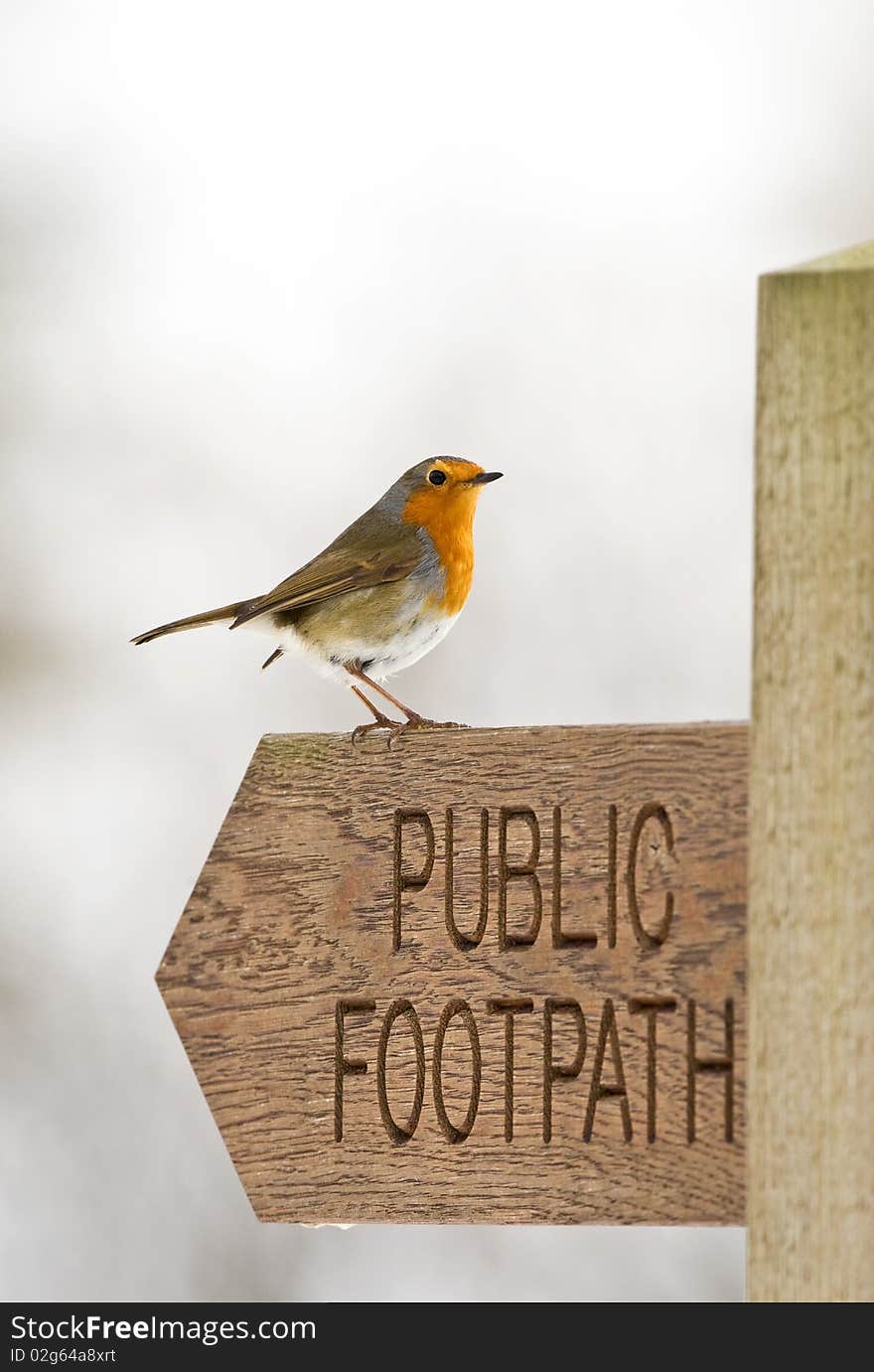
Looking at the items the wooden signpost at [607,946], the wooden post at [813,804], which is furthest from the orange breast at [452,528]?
the wooden post at [813,804]

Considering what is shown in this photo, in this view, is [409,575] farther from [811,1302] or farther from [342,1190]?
[811,1302]

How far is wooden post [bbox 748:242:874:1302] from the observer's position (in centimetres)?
136

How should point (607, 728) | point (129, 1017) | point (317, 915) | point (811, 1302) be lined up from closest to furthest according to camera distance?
point (811, 1302)
point (607, 728)
point (317, 915)
point (129, 1017)

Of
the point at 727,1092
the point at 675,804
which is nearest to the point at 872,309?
the point at 675,804

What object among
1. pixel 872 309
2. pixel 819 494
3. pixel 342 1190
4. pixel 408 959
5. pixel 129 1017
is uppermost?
pixel 872 309

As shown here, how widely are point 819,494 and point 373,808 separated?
613 mm

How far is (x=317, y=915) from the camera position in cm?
175

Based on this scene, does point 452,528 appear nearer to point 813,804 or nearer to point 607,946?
point 607,946

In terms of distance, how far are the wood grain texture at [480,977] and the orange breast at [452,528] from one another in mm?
964

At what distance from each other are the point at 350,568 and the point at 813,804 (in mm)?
1424

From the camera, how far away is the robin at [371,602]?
265 centimetres

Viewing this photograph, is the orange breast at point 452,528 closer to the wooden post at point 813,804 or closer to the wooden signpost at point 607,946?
the wooden signpost at point 607,946

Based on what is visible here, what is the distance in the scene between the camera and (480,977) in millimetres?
1661

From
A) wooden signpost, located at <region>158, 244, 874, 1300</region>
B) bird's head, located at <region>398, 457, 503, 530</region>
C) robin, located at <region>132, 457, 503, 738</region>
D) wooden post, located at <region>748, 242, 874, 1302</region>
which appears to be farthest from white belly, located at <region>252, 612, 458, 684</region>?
wooden post, located at <region>748, 242, 874, 1302</region>
